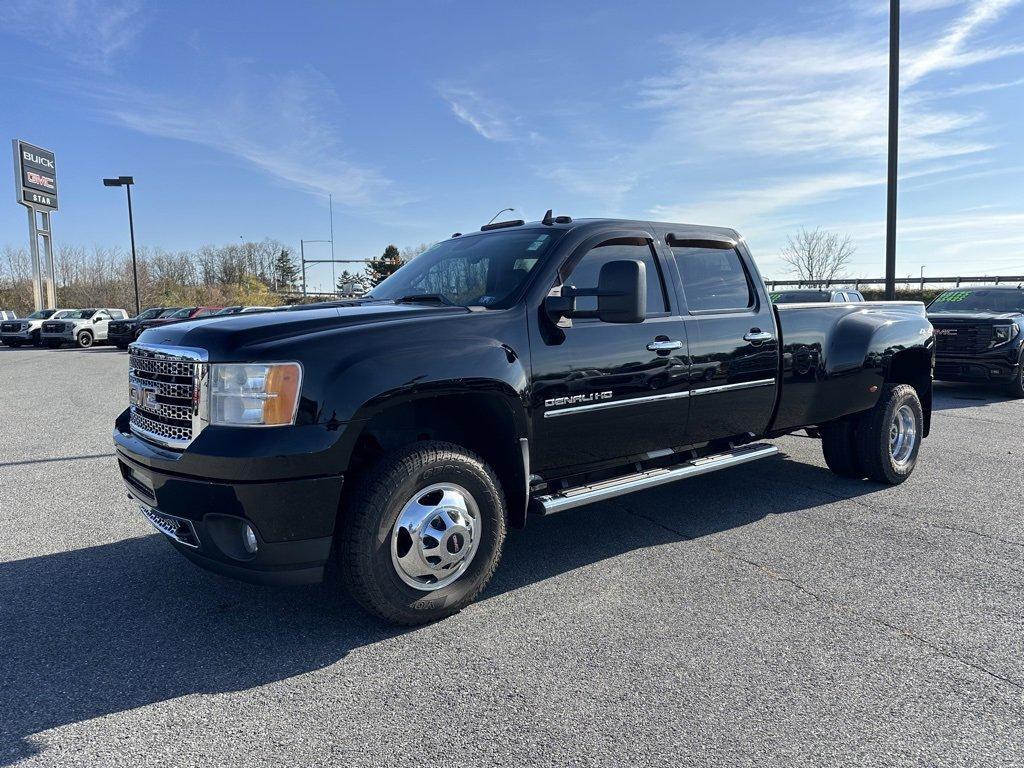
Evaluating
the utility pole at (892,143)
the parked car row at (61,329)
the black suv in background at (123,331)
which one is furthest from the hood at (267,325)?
the parked car row at (61,329)

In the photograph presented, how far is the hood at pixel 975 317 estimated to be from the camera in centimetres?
1104

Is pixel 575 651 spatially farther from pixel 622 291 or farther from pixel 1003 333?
pixel 1003 333

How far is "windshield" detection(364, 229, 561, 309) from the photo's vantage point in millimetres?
3956

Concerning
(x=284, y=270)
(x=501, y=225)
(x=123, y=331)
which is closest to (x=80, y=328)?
(x=123, y=331)

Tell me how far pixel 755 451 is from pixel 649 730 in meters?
2.77

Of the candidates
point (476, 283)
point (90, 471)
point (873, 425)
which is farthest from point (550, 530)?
point (90, 471)

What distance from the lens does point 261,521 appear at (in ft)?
9.57

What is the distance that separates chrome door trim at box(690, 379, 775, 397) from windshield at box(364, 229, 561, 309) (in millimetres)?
1328

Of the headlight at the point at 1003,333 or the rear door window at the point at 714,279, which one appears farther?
the headlight at the point at 1003,333

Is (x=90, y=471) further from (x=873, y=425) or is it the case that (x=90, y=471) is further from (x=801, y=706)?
(x=873, y=425)

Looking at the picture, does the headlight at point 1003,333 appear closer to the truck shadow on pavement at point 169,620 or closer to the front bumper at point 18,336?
the truck shadow on pavement at point 169,620

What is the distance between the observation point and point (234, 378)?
2973mm

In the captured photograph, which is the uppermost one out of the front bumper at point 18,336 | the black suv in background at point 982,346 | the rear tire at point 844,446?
the front bumper at point 18,336

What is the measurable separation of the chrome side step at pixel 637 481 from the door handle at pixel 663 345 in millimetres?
740
